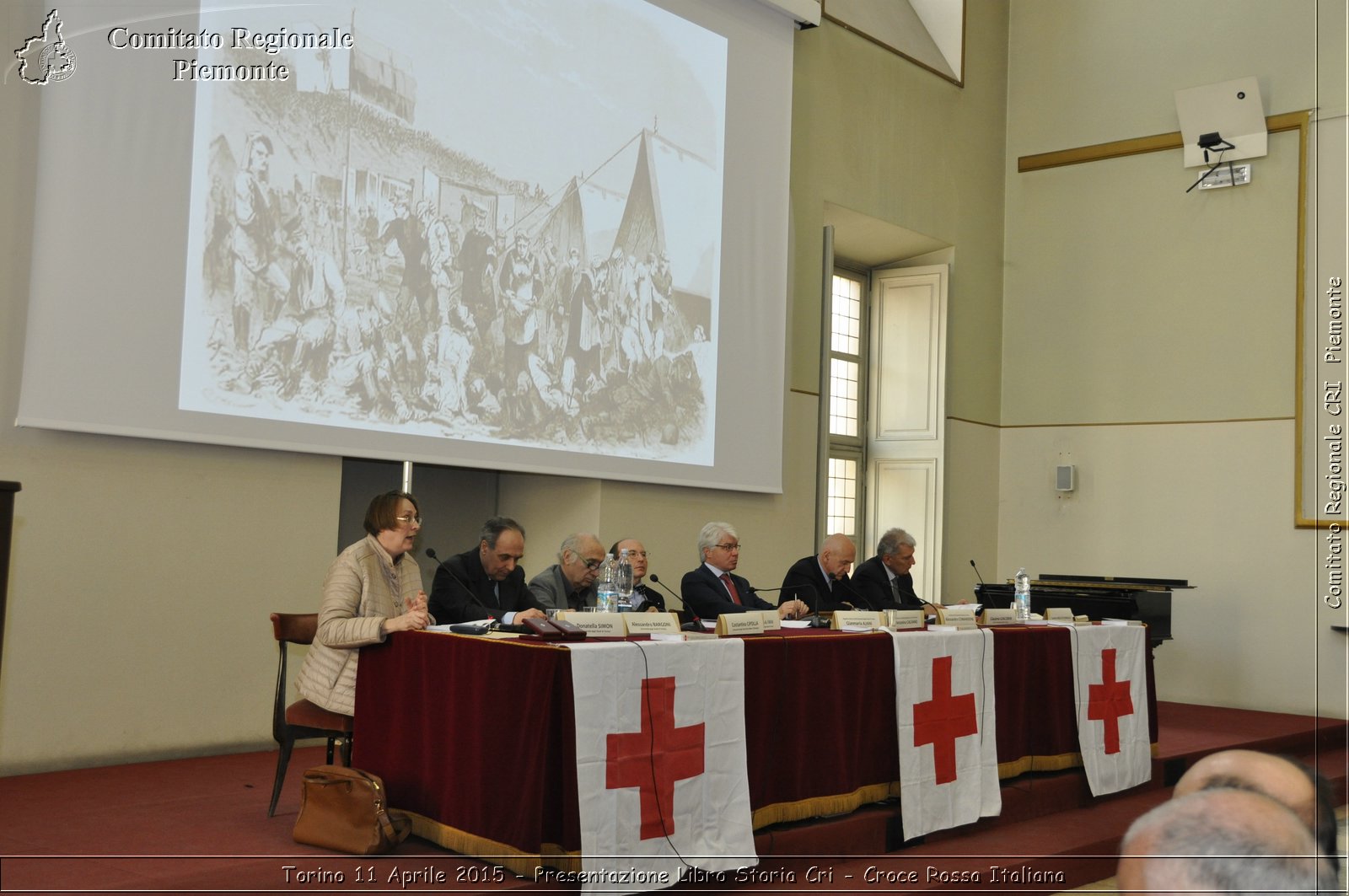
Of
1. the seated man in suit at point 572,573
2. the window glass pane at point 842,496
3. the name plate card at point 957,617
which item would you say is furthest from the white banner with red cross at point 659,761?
the window glass pane at point 842,496

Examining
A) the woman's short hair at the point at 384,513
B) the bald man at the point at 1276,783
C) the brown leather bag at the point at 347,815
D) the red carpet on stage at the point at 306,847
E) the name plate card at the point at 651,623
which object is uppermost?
the woman's short hair at the point at 384,513

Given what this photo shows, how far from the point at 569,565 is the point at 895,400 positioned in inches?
199

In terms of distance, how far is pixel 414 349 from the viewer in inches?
213

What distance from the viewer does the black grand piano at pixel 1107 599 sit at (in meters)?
6.51

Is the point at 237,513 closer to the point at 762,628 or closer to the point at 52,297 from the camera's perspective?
the point at 52,297

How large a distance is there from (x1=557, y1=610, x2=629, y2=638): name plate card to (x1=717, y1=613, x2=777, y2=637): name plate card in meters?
0.37

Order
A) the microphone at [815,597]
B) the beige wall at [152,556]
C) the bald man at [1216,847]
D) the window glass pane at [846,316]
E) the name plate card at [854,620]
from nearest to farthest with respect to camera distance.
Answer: the bald man at [1216,847]
the name plate card at [854,620]
the microphone at [815,597]
the beige wall at [152,556]
the window glass pane at [846,316]

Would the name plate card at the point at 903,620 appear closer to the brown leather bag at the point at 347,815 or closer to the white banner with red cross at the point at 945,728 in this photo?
the white banner with red cross at the point at 945,728

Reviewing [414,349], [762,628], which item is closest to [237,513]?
[414,349]

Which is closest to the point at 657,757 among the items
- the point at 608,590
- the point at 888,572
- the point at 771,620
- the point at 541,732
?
the point at 541,732

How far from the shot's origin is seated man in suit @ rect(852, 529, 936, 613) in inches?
221

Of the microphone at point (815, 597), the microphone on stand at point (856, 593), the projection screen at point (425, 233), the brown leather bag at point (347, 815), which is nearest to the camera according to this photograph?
the brown leather bag at point (347, 815)

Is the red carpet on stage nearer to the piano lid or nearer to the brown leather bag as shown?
the brown leather bag

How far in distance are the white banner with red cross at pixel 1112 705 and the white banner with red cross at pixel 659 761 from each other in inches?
78.4
